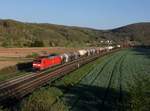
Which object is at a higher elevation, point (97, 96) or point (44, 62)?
point (44, 62)

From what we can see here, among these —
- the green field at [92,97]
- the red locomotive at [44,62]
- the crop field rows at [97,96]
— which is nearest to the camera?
the green field at [92,97]

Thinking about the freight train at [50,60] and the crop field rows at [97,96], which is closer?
the crop field rows at [97,96]

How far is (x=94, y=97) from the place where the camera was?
29938 mm

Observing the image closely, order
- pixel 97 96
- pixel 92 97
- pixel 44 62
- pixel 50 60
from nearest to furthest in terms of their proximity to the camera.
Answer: pixel 92 97, pixel 97 96, pixel 44 62, pixel 50 60

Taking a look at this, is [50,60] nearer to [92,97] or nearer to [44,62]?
[44,62]

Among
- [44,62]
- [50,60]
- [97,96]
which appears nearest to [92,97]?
[97,96]

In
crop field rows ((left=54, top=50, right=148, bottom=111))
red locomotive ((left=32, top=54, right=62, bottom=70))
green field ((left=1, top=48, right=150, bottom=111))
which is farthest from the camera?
red locomotive ((left=32, top=54, right=62, bottom=70))

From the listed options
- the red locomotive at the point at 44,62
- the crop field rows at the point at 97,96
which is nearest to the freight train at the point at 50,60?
the red locomotive at the point at 44,62

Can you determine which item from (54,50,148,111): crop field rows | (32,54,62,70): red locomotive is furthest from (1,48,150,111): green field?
(32,54,62,70): red locomotive

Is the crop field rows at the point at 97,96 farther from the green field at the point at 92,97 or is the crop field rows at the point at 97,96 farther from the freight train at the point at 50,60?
the freight train at the point at 50,60

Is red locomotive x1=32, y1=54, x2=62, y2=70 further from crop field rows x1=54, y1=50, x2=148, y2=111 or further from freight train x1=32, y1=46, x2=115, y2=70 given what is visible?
crop field rows x1=54, y1=50, x2=148, y2=111

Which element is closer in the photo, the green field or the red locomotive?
the green field

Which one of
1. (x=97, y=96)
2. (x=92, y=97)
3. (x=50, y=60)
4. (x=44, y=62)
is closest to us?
(x=92, y=97)

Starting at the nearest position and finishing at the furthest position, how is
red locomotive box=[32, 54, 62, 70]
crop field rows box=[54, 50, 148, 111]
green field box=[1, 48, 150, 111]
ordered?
green field box=[1, 48, 150, 111]
crop field rows box=[54, 50, 148, 111]
red locomotive box=[32, 54, 62, 70]
